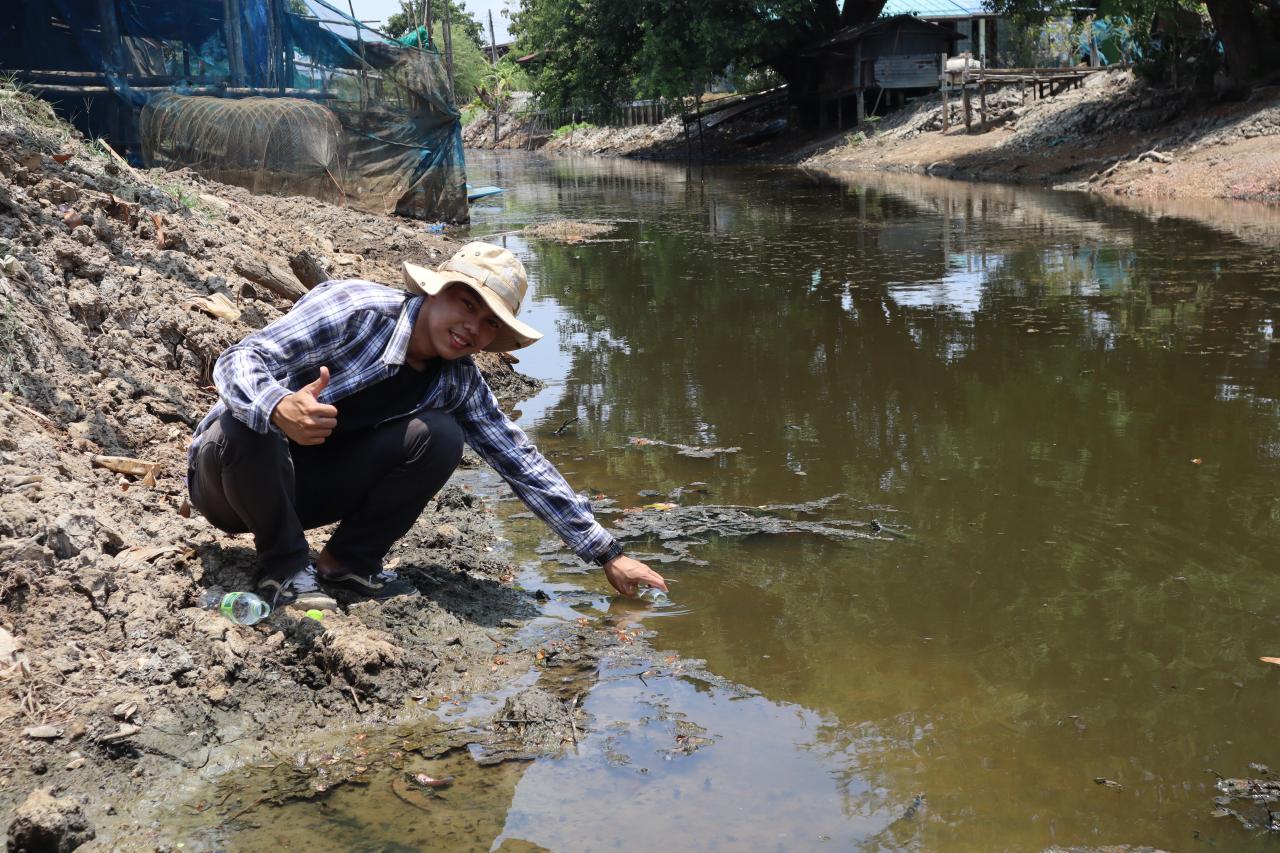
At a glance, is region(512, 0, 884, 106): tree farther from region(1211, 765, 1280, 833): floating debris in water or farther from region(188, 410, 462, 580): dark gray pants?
region(1211, 765, 1280, 833): floating debris in water

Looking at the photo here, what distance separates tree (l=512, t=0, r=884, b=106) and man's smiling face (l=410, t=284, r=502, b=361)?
95.1 ft

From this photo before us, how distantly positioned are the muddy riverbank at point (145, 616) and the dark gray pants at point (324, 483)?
0.60ft

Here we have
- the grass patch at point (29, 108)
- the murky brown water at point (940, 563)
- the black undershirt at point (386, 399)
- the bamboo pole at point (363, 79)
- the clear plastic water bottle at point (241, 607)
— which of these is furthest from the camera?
the bamboo pole at point (363, 79)

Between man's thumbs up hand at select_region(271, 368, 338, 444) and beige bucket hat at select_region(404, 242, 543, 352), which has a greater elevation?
beige bucket hat at select_region(404, 242, 543, 352)

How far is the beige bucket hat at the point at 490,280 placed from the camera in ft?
10.6

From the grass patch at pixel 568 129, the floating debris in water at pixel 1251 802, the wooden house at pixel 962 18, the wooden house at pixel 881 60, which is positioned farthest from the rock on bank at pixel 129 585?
the grass patch at pixel 568 129

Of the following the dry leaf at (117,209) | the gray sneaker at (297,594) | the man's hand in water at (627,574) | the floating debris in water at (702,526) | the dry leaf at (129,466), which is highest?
the dry leaf at (117,209)

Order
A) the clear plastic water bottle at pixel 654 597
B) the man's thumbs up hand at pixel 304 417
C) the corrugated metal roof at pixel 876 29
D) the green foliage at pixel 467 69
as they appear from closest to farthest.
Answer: the man's thumbs up hand at pixel 304 417 < the clear plastic water bottle at pixel 654 597 < the corrugated metal roof at pixel 876 29 < the green foliage at pixel 467 69

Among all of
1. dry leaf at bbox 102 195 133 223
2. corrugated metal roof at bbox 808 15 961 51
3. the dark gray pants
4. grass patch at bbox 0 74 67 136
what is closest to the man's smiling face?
the dark gray pants

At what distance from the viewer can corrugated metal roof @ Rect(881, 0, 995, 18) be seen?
38.9 m

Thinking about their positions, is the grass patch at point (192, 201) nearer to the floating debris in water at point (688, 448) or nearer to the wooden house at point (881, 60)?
the floating debris in water at point (688, 448)

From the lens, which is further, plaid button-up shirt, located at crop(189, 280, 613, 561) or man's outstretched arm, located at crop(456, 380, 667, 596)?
man's outstretched arm, located at crop(456, 380, 667, 596)

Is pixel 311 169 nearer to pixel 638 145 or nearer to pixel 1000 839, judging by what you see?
pixel 1000 839

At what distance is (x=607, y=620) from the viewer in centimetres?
382
